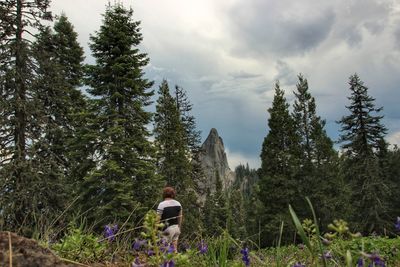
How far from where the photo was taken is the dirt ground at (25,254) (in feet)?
7.02

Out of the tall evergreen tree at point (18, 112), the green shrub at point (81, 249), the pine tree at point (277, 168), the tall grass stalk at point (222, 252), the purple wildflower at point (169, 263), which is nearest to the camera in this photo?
the purple wildflower at point (169, 263)

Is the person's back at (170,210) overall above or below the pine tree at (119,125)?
below

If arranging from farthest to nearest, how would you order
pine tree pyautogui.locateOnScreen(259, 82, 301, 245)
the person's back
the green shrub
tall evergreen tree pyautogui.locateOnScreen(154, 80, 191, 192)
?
tall evergreen tree pyautogui.locateOnScreen(154, 80, 191, 192) → pine tree pyautogui.locateOnScreen(259, 82, 301, 245) → the person's back → the green shrub

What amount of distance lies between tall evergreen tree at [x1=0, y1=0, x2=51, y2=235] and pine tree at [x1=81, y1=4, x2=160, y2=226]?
269 cm

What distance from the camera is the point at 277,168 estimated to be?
2959 centimetres

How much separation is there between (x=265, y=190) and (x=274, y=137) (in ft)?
13.6

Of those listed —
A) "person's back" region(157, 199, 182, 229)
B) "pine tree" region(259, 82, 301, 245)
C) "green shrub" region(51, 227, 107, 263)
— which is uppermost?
"pine tree" region(259, 82, 301, 245)

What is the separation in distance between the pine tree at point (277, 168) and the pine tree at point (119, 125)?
11.4 meters

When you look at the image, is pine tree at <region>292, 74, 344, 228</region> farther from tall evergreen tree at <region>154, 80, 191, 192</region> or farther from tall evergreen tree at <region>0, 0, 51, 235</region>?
tall evergreen tree at <region>0, 0, 51, 235</region>

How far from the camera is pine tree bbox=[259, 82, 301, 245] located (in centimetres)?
2853

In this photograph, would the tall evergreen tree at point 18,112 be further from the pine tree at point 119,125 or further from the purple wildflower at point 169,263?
the purple wildflower at point 169,263

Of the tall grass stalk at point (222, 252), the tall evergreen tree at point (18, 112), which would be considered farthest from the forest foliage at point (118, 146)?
the tall grass stalk at point (222, 252)

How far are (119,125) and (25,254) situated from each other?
17.9 metres

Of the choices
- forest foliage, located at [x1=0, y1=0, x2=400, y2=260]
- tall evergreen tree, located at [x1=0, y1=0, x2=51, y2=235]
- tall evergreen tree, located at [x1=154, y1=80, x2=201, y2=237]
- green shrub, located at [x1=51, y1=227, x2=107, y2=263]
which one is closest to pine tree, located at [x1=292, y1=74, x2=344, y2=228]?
forest foliage, located at [x1=0, y1=0, x2=400, y2=260]
